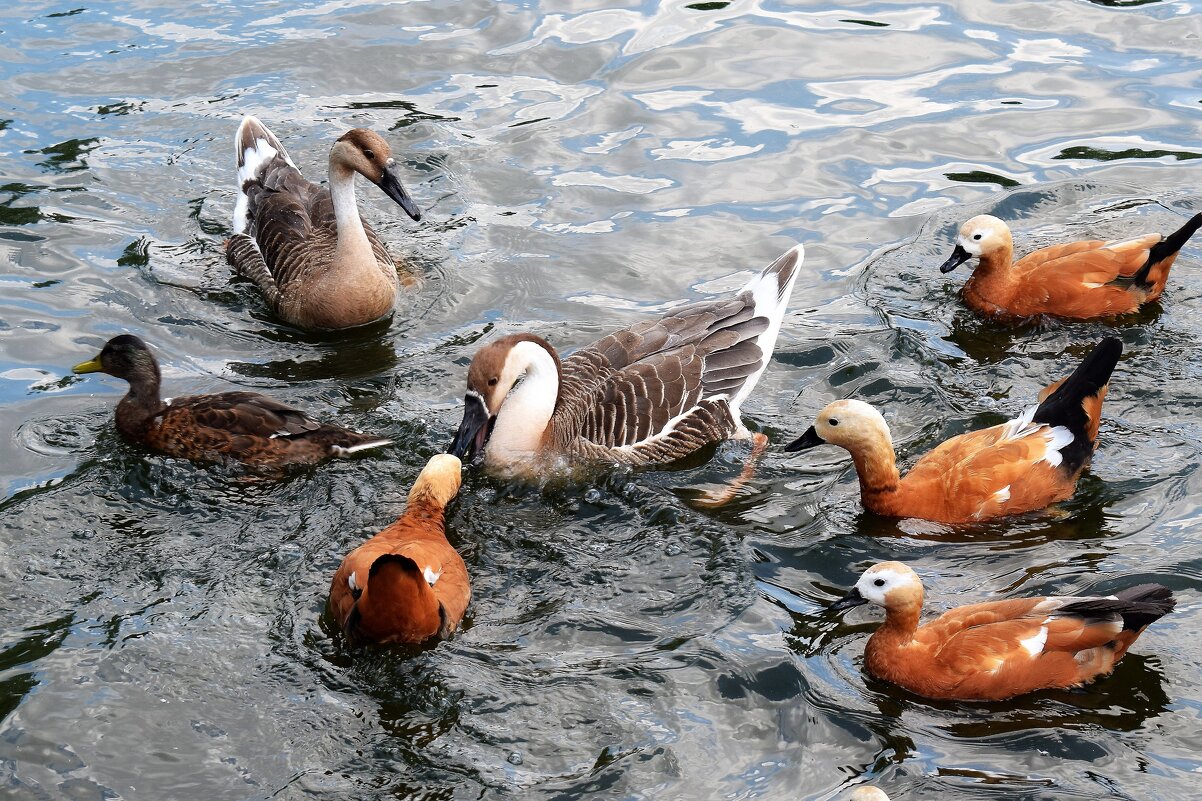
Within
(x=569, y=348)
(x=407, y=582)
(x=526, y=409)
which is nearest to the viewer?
(x=407, y=582)

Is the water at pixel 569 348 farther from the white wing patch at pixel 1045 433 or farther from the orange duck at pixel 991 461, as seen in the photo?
the white wing patch at pixel 1045 433

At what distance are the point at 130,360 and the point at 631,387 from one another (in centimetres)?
332

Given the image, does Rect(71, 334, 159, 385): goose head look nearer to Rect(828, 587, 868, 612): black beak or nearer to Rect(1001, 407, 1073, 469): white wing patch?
Rect(828, 587, 868, 612): black beak

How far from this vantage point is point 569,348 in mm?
9688

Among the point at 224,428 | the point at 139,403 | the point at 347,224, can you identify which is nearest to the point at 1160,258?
the point at 347,224

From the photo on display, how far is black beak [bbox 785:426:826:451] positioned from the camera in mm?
7719

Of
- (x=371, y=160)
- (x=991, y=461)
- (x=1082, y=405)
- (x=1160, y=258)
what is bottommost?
(x=991, y=461)

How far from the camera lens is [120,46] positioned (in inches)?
530

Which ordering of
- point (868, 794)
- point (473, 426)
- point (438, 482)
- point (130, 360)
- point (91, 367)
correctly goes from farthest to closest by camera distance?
1. point (91, 367)
2. point (130, 360)
3. point (473, 426)
4. point (438, 482)
5. point (868, 794)

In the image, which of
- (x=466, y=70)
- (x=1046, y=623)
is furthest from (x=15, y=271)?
(x=1046, y=623)

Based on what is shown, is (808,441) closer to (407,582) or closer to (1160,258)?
(407,582)

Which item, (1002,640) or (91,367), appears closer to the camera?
(1002,640)

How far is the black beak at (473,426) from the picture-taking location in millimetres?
7832

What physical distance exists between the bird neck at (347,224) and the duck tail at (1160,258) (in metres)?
5.88
